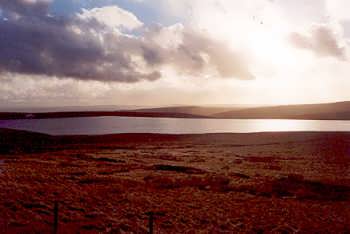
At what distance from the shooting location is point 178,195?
2156 cm

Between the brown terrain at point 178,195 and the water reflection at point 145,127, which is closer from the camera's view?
the brown terrain at point 178,195

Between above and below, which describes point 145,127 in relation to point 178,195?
above

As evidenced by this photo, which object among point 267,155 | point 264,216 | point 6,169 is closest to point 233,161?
point 267,155

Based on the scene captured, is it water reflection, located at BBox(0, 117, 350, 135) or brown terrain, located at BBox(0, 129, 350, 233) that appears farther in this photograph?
water reflection, located at BBox(0, 117, 350, 135)

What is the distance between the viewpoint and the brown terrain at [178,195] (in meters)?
15.6

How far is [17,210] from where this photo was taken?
16.2 m

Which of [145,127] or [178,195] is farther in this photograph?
[145,127]

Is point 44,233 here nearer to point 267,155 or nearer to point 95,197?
point 95,197

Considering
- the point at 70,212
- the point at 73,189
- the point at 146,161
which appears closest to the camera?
the point at 70,212

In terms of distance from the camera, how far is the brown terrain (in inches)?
613

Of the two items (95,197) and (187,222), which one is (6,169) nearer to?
(95,197)

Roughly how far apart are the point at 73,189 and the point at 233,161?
1989 cm

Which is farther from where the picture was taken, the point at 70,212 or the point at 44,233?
the point at 70,212

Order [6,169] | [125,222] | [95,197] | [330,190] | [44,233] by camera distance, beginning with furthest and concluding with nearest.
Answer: [6,169]
[330,190]
[95,197]
[125,222]
[44,233]
